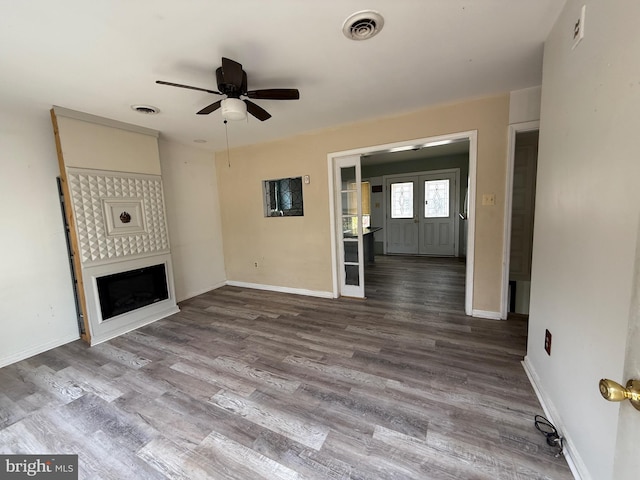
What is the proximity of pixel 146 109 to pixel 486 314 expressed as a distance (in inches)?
172

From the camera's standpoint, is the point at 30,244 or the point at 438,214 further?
the point at 438,214

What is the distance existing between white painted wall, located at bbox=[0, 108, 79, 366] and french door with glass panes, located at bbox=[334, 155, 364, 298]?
129 inches

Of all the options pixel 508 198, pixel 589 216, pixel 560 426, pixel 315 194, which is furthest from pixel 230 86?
pixel 560 426

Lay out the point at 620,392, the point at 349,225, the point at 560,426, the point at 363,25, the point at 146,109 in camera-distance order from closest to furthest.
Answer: the point at 620,392
the point at 560,426
the point at 363,25
the point at 146,109
the point at 349,225

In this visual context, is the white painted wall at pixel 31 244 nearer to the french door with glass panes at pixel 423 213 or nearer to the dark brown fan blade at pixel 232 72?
the dark brown fan blade at pixel 232 72

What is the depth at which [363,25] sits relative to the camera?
5.26 ft

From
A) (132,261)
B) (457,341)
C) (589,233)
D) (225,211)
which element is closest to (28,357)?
(132,261)

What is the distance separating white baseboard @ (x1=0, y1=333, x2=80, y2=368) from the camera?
2.47 m

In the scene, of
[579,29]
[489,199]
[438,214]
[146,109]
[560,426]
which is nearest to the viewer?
[579,29]

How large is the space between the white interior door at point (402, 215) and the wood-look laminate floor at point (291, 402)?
13.5 feet

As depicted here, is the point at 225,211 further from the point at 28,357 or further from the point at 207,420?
the point at 207,420

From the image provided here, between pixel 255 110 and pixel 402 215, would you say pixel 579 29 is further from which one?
pixel 402 215

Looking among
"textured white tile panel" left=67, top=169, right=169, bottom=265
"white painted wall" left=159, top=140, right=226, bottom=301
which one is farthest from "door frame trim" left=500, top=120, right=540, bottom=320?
"white painted wall" left=159, top=140, right=226, bottom=301

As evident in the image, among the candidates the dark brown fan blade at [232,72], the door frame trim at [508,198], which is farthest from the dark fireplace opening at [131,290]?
the door frame trim at [508,198]
